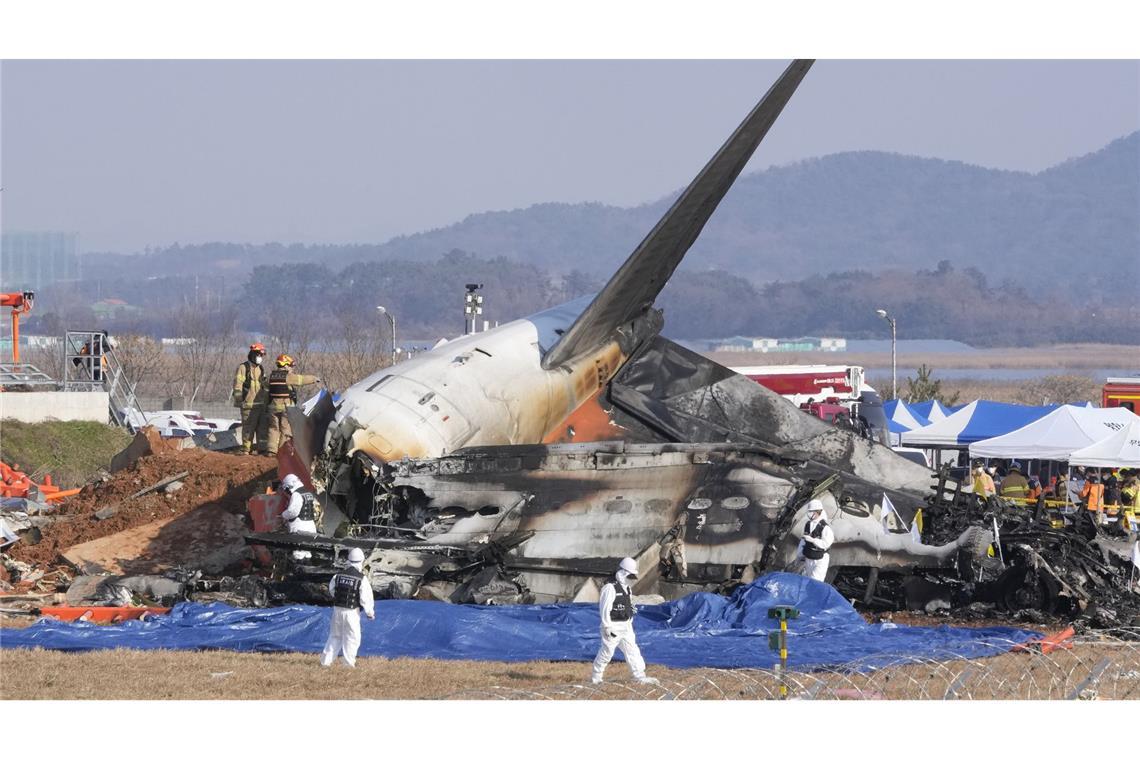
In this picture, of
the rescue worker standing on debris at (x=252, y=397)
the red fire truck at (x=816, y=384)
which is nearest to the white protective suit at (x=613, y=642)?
the rescue worker standing on debris at (x=252, y=397)

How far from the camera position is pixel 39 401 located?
155ft

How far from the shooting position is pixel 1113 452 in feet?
126

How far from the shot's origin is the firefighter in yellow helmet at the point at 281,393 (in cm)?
2952

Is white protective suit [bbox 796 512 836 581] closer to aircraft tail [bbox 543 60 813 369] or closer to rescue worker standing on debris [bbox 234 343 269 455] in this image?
aircraft tail [bbox 543 60 813 369]

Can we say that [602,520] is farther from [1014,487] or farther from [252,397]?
[1014,487]

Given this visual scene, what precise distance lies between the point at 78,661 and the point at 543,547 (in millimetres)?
7304

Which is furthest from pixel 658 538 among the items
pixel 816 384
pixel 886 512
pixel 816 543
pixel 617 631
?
pixel 816 384

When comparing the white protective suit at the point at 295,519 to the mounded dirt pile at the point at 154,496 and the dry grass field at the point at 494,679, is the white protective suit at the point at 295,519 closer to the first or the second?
the dry grass field at the point at 494,679

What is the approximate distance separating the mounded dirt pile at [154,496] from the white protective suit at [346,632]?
11.3 metres

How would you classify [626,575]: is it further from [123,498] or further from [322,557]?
[123,498]

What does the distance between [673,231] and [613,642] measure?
13.1m

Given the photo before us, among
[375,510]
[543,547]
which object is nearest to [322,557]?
[375,510]

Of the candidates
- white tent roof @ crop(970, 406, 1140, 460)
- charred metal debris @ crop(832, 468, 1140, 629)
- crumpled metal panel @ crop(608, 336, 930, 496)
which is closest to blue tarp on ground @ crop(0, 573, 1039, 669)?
charred metal debris @ crop(832, 468, 1140, 629)

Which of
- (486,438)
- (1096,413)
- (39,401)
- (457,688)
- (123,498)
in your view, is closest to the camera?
(457,688)
